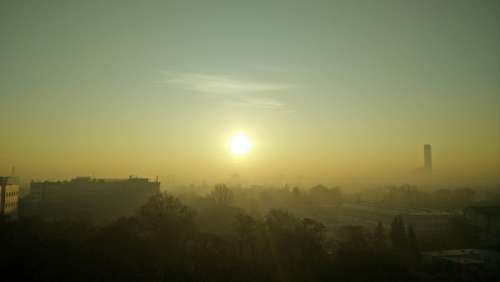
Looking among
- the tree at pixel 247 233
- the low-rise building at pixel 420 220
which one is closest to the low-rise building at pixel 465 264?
the low-rise building at pixel 420 220

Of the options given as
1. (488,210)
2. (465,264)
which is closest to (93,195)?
(465,264)

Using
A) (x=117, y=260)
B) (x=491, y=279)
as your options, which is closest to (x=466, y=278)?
(x=491, y=279)

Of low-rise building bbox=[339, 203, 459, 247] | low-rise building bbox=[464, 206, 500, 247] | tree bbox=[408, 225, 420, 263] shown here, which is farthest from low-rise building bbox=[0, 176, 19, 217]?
low-rise building bbox=[464, 206, 500, 247]

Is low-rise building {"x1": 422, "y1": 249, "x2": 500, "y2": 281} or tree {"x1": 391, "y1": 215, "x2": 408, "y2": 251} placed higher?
tree {"x1": 391, "y1": 215, "x2": 408, "y2": 251}

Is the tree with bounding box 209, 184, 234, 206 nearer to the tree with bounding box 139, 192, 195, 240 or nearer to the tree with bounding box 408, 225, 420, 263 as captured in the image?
the tree with bounding box 139, 192, 195, 240

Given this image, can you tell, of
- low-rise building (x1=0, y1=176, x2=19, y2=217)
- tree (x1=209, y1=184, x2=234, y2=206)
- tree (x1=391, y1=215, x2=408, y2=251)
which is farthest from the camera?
tree (x1=209, y1=184, x2=234, y2=206)

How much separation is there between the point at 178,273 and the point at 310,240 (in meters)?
4.69

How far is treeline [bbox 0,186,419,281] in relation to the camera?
10141 millimetres

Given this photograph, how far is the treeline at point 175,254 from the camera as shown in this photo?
33.3 ft

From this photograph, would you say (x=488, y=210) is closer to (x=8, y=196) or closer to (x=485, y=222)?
(x=485, y=222)

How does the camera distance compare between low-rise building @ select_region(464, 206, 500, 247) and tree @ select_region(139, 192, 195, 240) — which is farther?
low-rise building @ select_region(464, 206, 500, 247)

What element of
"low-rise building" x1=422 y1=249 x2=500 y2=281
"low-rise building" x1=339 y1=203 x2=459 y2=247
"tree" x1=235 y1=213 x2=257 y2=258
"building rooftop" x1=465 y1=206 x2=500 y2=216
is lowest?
"low-rise building" x1=339 y1=203 x2=459 y2=247

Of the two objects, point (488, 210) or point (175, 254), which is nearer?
point (175, 254)

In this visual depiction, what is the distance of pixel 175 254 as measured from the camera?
12.0 metres
